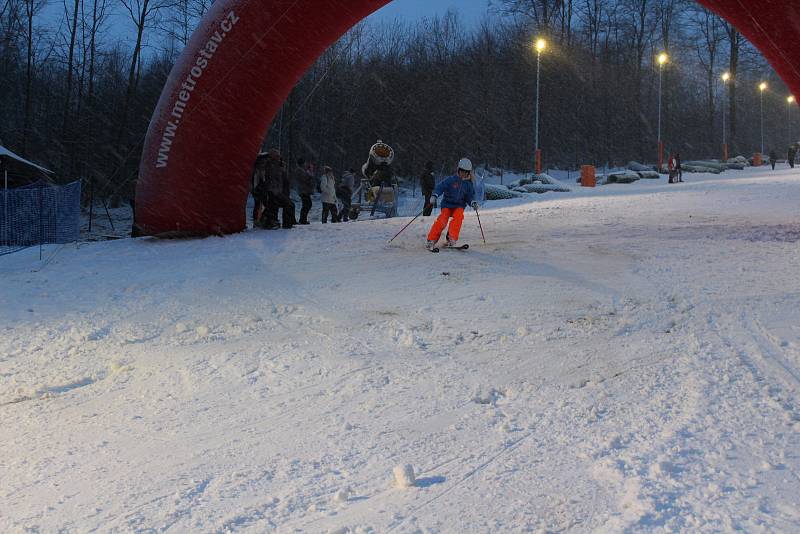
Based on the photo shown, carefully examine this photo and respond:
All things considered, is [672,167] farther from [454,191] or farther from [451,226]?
[451,226]

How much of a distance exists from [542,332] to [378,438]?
2.44m

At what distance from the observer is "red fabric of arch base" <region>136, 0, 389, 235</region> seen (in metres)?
10.3

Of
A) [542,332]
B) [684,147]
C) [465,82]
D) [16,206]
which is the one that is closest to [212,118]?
[16,206]

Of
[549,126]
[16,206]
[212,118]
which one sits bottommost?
[16,206]

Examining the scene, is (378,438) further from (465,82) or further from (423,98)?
(465,82)

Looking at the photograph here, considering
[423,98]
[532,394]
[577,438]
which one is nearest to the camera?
[577,438]

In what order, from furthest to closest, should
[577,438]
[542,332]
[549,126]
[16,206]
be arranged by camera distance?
[549,126], [16,206], [542,332], [577,438]

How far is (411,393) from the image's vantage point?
4.50 metres

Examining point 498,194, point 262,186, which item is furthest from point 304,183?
point 498,194

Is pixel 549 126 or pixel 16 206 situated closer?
pixel 16 206

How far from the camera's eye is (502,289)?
23.8ft

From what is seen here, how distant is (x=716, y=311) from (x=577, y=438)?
313 cm

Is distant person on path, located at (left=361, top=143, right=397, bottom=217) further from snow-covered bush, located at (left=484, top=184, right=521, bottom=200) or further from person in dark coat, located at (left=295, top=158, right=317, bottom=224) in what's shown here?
snow-covered bush, located at (left=484, top=184, right=521, bottom=200)

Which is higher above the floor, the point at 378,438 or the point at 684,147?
the point at 684,147
